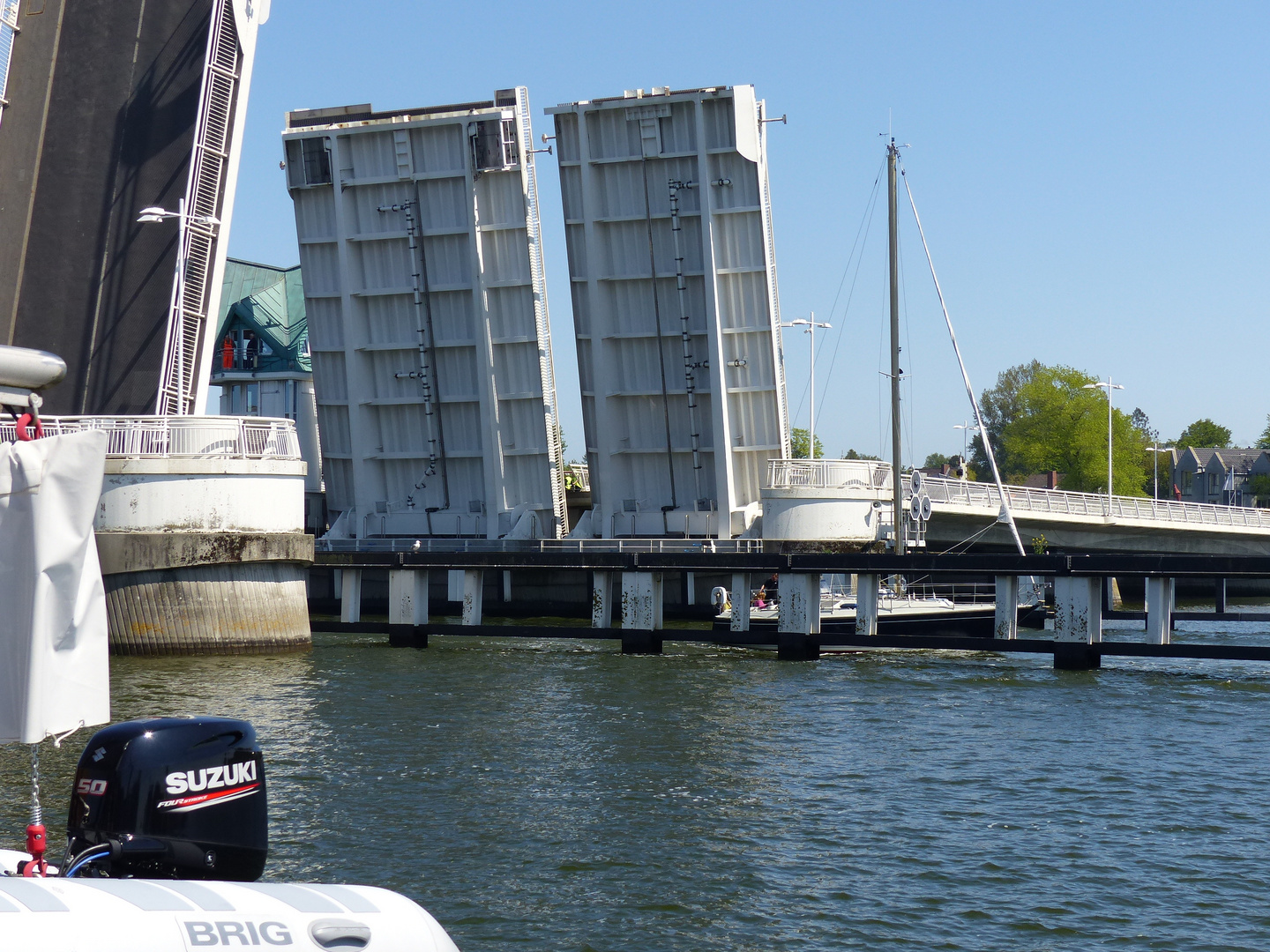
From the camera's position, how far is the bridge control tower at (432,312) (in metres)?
28.4

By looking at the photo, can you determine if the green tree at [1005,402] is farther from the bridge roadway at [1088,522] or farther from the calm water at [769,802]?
the calm water at [769,802]

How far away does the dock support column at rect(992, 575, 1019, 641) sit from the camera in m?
21.4

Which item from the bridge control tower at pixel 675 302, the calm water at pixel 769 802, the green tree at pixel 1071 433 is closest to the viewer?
the calm water at pixel 769 802

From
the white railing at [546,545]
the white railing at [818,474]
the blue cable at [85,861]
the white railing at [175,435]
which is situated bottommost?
the blue cable at [85,861]

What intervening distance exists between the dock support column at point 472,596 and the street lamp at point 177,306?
5.58 m

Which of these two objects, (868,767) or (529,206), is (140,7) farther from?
(868,767)

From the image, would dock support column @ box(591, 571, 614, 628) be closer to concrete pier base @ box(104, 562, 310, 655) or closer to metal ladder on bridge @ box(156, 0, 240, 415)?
concrete pier base @ box(104, 562, 310, 655)

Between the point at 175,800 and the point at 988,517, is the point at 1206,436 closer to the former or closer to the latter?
the point at 988,517

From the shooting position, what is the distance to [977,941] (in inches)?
289

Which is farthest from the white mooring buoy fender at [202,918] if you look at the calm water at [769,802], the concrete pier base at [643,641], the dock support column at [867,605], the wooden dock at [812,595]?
the concrete pier base at [643,641]

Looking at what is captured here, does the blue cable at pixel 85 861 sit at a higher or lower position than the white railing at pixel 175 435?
lower

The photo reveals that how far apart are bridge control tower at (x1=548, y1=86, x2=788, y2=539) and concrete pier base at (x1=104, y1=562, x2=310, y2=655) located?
9.53 meters

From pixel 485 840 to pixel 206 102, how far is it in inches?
687

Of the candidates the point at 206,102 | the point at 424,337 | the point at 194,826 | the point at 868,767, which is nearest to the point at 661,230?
the point at 424,337
